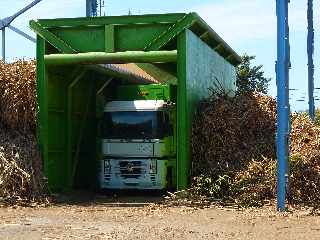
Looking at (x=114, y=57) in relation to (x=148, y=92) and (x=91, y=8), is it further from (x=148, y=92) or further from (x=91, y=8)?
(x=91, y=8)

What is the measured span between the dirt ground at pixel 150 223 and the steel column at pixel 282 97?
2.93 ft

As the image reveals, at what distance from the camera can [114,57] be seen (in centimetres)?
1706

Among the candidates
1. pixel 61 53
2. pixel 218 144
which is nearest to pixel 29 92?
pixel 61 53

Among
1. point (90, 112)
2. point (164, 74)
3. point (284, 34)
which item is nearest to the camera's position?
point (284, 34)

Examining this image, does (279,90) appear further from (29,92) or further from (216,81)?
(216,81)

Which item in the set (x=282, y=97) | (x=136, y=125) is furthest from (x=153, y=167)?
(x=282, y=97)

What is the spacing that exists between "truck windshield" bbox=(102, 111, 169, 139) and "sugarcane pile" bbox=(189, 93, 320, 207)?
1.00 meters

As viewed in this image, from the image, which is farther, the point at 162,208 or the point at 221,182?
the point at 221,182

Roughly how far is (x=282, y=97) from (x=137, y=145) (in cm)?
547

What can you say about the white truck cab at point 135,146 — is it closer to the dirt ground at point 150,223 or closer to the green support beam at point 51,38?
the dirt ground at point 150,223

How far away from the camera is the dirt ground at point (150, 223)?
11241mm

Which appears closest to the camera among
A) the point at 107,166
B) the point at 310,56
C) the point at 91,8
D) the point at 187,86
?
the point at 187,86

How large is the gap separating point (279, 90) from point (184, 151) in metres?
4.02

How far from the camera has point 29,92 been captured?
692 inches
